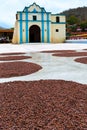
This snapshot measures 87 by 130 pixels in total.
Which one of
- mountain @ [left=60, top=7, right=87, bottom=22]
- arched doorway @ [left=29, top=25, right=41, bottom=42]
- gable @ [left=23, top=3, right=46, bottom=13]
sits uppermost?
mountain @ [left=60, top=7, right=87, bottom=22]

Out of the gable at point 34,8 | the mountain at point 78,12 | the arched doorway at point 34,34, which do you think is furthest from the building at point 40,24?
the mountain at point 78,12

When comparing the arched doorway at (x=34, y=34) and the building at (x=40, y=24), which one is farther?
the arched doorway at (x=34, y=34)

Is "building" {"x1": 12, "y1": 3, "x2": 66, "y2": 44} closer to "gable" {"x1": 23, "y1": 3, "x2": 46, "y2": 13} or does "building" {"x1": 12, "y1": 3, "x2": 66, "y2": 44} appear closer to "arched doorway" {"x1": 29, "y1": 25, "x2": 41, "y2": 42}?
"gable" {"x1": 23, "y1": 3, "x2": 46, "y2": 13}

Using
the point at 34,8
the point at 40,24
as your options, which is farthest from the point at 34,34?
the point at 34,8

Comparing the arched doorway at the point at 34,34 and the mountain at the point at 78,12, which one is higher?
the mountain at the point at 78,12

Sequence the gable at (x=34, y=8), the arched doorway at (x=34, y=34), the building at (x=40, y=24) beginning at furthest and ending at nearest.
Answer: the arched doorway at (x=34, y=34), the gable at (x=34, y=8), the building at (x=40, y=24)

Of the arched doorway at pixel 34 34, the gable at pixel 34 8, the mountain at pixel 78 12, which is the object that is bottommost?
the arched doorway at pixel 34 34

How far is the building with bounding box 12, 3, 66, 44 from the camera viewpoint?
152ft

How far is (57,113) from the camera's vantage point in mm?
4496

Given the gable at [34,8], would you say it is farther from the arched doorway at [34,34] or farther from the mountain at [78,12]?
the mountain at [78,12]

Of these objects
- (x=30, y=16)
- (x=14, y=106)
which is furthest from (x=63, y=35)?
(x=14, y=106)

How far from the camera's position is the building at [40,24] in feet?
152

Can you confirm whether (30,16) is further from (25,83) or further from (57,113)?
(57,113)

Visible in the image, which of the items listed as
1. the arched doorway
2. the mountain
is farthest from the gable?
the mountain
